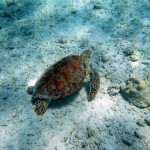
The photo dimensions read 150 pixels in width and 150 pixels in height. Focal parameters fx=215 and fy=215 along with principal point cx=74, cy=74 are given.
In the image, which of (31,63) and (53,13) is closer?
(31,63)

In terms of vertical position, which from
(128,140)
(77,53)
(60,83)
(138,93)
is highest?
(60,83)

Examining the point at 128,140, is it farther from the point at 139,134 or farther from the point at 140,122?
the point at 140,122

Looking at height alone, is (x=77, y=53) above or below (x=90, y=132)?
above

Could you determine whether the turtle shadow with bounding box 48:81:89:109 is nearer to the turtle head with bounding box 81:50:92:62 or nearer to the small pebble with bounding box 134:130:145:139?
the turtle head with bounding box 81:50:92:62

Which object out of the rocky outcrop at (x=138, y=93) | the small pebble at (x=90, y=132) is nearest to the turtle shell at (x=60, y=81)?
the small pebble at (x=90, y=132)

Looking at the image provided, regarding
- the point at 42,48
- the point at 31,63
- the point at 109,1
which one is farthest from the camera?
the point at 109,1

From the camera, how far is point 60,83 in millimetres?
3773

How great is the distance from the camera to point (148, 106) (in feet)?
12.7

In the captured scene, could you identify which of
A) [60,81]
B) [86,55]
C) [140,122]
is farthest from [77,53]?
[140,122]

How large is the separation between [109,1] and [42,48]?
2.71 m

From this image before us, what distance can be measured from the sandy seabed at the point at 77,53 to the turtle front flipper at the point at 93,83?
13cm

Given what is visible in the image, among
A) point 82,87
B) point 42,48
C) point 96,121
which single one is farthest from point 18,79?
point 96,121

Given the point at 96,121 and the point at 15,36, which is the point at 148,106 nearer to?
the point at 96,121

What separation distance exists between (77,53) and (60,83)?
1.39 m
